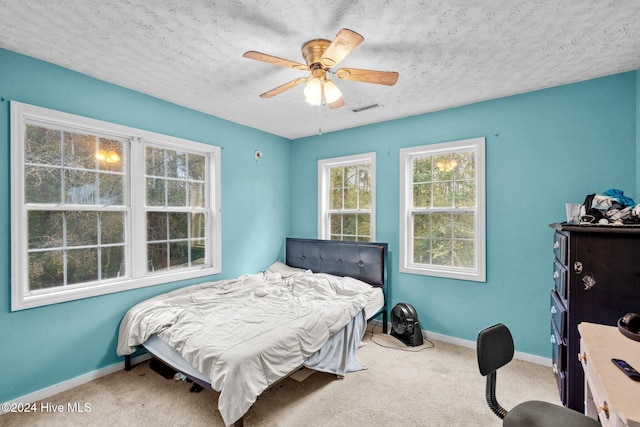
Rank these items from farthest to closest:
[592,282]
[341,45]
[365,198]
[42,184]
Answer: [365,198], [42,184], [592,282], [341,45]

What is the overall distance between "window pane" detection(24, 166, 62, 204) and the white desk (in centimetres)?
351

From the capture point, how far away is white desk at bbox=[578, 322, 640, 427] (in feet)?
2.86

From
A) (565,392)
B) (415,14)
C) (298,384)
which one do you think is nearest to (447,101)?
(415,14)

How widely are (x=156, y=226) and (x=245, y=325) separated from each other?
1.59m

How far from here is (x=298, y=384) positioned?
2.49 metres

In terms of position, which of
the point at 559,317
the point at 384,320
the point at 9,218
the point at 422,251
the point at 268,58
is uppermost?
the point at 268,58

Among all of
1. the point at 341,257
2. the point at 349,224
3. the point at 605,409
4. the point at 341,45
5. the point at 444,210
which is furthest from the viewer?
the point at 349,224

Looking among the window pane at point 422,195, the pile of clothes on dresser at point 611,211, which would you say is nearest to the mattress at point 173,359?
the pile of clothes on dresser at point 611,211

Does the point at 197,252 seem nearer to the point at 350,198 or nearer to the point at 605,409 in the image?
the point at 350,198

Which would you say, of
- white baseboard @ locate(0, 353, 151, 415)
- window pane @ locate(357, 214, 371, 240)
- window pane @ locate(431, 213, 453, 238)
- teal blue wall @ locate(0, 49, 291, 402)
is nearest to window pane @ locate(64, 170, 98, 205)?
teal blue wall @ locate(0, 49, 291, 402)

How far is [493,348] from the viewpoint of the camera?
1.50 metres

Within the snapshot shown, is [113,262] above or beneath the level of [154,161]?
beneath

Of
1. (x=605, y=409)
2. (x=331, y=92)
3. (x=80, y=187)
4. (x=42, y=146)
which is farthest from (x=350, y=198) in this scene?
(x=605, y=409)

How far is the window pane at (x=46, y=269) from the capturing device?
2350 mm
